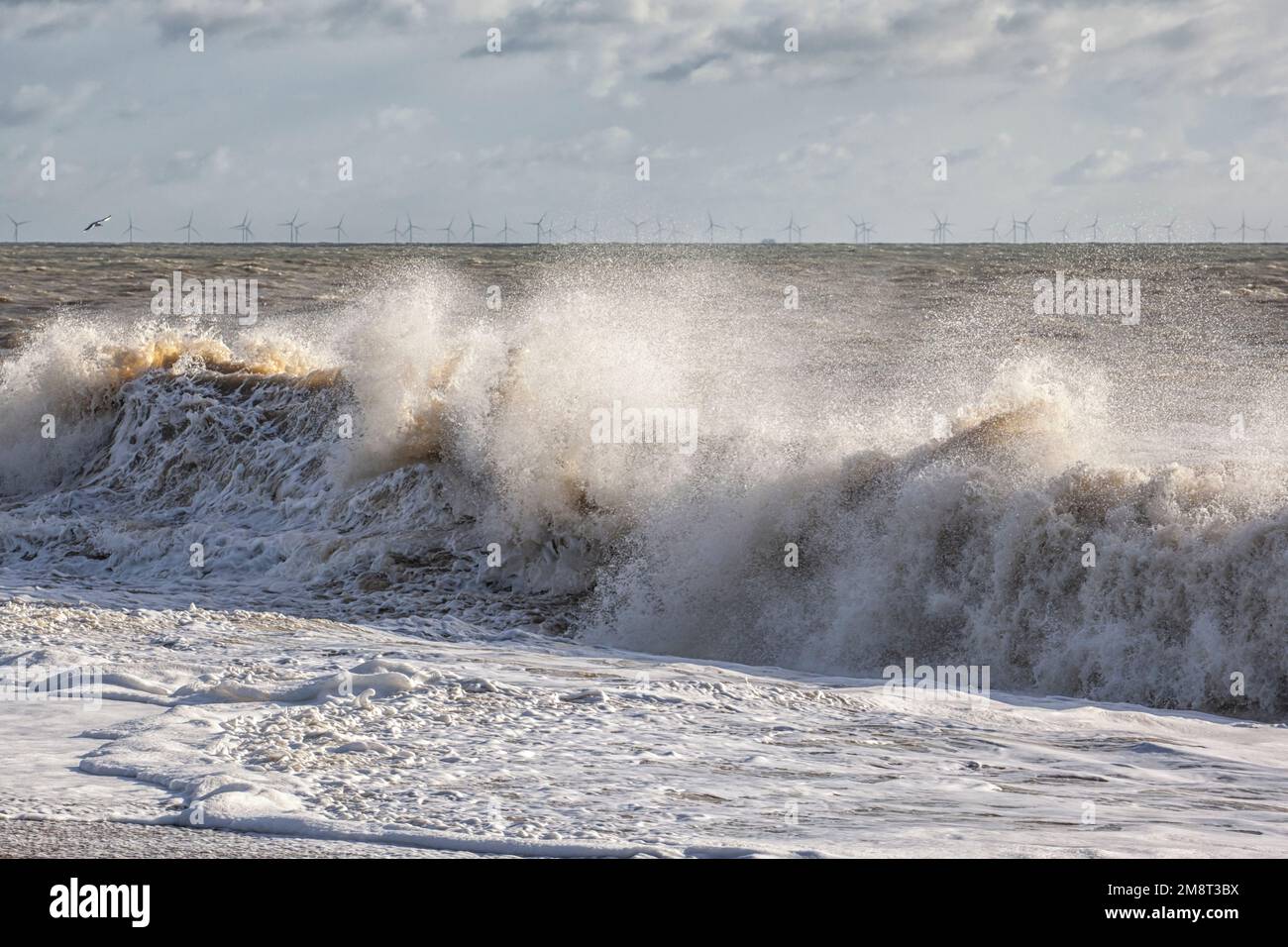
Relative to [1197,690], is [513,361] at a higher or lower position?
higher

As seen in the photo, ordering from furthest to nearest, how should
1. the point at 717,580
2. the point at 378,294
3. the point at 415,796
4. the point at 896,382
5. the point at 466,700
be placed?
the point at 896,382, the point at 378,294, the point at 717,580, the point at 466,700, the point at 415,796

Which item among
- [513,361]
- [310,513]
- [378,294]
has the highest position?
[378,294]

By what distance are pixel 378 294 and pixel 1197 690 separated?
40.7 feet

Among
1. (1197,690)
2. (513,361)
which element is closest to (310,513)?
(513,361)

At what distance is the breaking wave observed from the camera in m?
10.2

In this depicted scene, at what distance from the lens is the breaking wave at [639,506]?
33.5 ft

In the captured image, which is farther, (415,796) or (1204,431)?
(1204,431)

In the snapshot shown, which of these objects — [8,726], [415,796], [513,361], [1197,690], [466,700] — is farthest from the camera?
[513,361]

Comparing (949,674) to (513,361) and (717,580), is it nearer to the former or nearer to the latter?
(717,580)

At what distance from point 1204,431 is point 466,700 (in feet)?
35.2

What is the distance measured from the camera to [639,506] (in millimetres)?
13312
